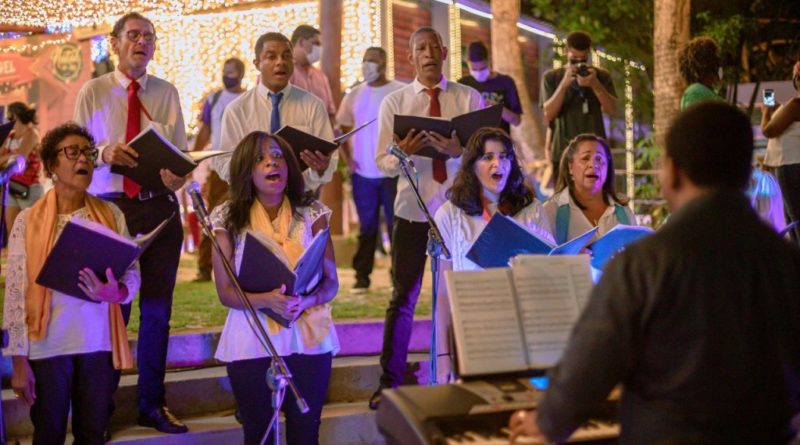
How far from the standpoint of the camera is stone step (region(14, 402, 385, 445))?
17.8 ft

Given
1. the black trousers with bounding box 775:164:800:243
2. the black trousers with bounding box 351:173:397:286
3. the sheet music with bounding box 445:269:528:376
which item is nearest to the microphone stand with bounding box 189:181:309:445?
the sheet music with bounding box 445:269:528:376

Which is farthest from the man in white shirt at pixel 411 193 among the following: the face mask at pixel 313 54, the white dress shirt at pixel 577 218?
the face mask at pixel 313 54

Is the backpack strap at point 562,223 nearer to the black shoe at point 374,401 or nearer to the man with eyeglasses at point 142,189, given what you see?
the black shoe at point 374,401

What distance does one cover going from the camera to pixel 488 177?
540 centimetres

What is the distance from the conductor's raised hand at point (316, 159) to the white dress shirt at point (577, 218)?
1183 millimetres

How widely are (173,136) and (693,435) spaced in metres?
3.78

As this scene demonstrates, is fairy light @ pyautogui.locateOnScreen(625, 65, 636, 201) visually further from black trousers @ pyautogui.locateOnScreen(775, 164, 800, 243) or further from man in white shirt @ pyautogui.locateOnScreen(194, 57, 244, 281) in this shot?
man in white shirt @ pyautogui.locateOnScreen(194, 57, 244, 281)

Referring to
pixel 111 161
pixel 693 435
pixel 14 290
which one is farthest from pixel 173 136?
pixel 693 435

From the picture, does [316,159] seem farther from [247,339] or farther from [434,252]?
[247,339]

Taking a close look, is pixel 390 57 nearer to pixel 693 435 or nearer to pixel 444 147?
pixel 444 147

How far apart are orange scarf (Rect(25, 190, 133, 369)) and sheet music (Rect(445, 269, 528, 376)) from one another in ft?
6.37

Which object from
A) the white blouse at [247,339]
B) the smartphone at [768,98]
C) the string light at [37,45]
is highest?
the string light at [37,45]

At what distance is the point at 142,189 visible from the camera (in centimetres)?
543

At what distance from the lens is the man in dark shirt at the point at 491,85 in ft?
24.3
